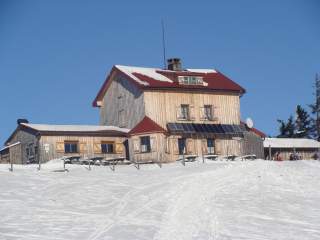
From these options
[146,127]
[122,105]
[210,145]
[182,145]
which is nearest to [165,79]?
[122,105]

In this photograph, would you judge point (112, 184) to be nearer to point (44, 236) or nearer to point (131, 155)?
point (44, 236)

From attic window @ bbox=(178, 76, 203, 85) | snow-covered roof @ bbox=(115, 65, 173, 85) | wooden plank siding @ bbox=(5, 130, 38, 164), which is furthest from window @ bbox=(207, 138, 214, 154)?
wooden plank siding @ bbox=(5, 130, 38, 164)

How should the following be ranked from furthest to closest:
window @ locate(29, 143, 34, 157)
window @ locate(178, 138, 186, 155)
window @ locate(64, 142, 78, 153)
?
window @ locate(178, 138, 186, 155)
window @ locate(29, 143, 34, 157)
window @ locate(64, 142, 78, 153)

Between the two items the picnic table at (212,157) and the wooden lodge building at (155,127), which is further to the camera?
the picnic table at (212,157)

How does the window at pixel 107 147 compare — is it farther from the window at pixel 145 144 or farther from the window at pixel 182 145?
the window at pixel 182 145

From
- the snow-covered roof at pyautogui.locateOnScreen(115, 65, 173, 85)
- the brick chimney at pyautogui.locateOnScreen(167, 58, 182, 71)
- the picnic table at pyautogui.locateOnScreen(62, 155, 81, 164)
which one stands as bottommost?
the picnic table at pyautogui.locateOnScreen(62, 155, 81, 164)

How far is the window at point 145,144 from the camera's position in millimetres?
52031

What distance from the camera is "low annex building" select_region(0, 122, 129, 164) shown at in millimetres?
50719

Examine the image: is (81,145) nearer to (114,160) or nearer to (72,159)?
(72,159)

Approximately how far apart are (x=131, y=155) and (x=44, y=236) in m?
31.1

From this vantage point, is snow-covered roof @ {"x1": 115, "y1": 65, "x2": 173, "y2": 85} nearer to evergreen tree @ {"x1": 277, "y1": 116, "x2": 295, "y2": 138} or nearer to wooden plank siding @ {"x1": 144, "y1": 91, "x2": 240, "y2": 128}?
wooden plank siding @ {"x1": 144, "y1": 91, "x2": 240, "y2": 128}

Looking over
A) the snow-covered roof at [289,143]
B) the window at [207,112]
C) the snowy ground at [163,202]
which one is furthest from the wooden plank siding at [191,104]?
the snow-covered roof at [289,143]

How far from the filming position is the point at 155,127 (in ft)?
171

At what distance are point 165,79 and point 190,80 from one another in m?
2.23
